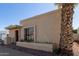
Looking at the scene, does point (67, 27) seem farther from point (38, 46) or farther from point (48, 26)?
point (38, 46)

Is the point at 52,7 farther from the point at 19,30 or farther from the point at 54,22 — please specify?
the point at 19,30

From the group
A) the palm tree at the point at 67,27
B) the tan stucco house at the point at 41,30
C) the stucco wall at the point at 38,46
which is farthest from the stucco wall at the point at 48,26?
the palm tree at the point at 67,27

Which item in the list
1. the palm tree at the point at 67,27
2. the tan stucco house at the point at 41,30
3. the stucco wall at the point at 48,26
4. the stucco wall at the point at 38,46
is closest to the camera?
the palm tree at the point at 67,27

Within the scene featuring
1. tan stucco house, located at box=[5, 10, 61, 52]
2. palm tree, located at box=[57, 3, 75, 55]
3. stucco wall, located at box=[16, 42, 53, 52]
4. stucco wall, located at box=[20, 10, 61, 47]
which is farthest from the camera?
tan stucco house, located at box=[5, 10, 61, 52]

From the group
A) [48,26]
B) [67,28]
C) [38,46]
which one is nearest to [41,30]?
[48,26]

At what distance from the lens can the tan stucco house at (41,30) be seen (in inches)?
439

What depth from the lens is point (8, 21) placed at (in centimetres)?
1132

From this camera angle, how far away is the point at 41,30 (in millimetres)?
12703

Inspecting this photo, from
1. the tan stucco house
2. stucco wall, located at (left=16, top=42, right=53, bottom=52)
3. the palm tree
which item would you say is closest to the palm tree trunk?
the palm tree

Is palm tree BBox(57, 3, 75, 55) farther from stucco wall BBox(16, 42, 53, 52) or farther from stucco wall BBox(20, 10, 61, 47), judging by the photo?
stucco wall BBox(16, 42, 53, 52)

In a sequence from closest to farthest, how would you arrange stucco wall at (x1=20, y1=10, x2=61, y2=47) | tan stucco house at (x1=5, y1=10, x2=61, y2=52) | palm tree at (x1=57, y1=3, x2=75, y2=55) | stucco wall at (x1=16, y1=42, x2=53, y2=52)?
1. palm tree at (x1=57, y1=3, x2=75, y2=55)
2. stucco wall at (x1=16, y1=42, x2=53, y2=52)
3. stucco wall at (x1=20, y1=10, x2=61, y2=47)
4. tan stucco house at (x1=5, y1=10, x2=61, y2=52)

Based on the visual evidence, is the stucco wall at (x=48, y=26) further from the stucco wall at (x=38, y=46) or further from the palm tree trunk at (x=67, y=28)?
the palm tree trunk at (x=67, y=28)

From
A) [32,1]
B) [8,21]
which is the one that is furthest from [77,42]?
[8,21]

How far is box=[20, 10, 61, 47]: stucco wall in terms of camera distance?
11.0 meters
